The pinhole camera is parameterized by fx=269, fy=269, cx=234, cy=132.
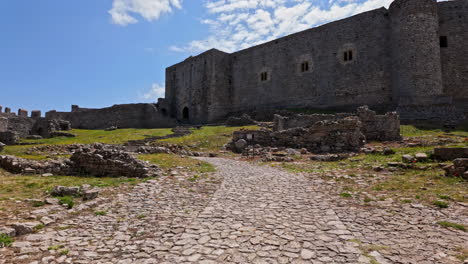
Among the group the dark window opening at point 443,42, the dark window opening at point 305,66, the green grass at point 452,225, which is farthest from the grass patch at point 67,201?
the dark window opening at point 443,42

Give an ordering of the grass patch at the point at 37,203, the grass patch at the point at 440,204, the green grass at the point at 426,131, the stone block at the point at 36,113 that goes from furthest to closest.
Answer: the stone block at the point at 36,113, the green grass at the point at 426,131, the grass patch at the point at 37,203, the grass patch at the point at 440,204

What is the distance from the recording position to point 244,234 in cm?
478

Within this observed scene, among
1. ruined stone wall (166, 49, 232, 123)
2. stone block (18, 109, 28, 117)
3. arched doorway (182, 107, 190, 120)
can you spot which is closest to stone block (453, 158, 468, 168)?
ruined stone wall (166, 49, 232, 123)

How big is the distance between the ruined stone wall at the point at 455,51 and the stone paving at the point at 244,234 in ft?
107

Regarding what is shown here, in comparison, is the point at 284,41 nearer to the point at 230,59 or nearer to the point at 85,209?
the point at 230,59

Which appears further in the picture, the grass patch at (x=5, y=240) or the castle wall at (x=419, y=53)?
the castle wall at (x=419, y=53)

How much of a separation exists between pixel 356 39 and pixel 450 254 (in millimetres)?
36052

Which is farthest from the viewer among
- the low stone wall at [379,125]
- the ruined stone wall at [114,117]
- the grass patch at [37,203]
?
the ruined stone wall at [114,117]

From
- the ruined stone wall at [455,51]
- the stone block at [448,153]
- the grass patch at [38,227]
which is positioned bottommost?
the grass patch at [38,227]

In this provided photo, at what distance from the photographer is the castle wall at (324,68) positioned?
3291 cm

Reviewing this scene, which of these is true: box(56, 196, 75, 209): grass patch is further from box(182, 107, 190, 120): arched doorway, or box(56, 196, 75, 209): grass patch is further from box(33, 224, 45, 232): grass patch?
box(182, 107, 190, 120): arched doorway

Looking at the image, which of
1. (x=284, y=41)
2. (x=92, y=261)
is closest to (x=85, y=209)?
(x=92, y=261)

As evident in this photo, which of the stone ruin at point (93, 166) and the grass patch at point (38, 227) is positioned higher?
the stone ruin at point (93, 166)

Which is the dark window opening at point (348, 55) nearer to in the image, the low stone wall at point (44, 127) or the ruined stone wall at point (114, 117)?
the ruined stone wall at point (114, 117)
